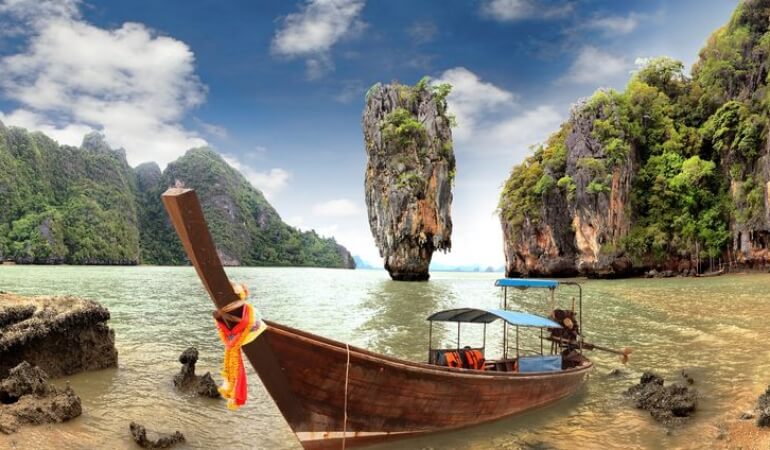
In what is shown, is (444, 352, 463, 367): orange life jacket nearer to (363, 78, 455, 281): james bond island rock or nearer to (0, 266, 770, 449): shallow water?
(0, 266, 770, 449): shallow water

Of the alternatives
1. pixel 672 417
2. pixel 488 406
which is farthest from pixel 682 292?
pixel 488 406

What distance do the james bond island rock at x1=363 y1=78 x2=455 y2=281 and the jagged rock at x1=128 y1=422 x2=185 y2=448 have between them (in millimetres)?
35197

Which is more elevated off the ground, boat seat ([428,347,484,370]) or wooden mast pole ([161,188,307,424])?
wooden mast pole ([161,188,307,424])

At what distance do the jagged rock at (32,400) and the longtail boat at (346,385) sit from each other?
3.27 metres

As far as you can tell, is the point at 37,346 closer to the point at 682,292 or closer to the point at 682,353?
the point at 682,353

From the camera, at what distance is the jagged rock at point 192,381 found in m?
7.93

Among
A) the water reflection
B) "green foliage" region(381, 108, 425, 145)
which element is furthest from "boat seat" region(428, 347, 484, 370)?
"green foliage" region(381, 108, 425, 145)

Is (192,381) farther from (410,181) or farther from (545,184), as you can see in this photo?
(545,184)

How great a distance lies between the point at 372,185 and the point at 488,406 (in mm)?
39909

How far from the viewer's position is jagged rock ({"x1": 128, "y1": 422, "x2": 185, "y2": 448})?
5641 mm

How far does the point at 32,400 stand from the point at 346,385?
4354 millimetres

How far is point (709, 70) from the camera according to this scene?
38844 millimetres

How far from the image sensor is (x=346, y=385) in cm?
504

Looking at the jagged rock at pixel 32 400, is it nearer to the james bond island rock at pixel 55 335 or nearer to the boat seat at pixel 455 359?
the james bond island rock at pixel 55 335
